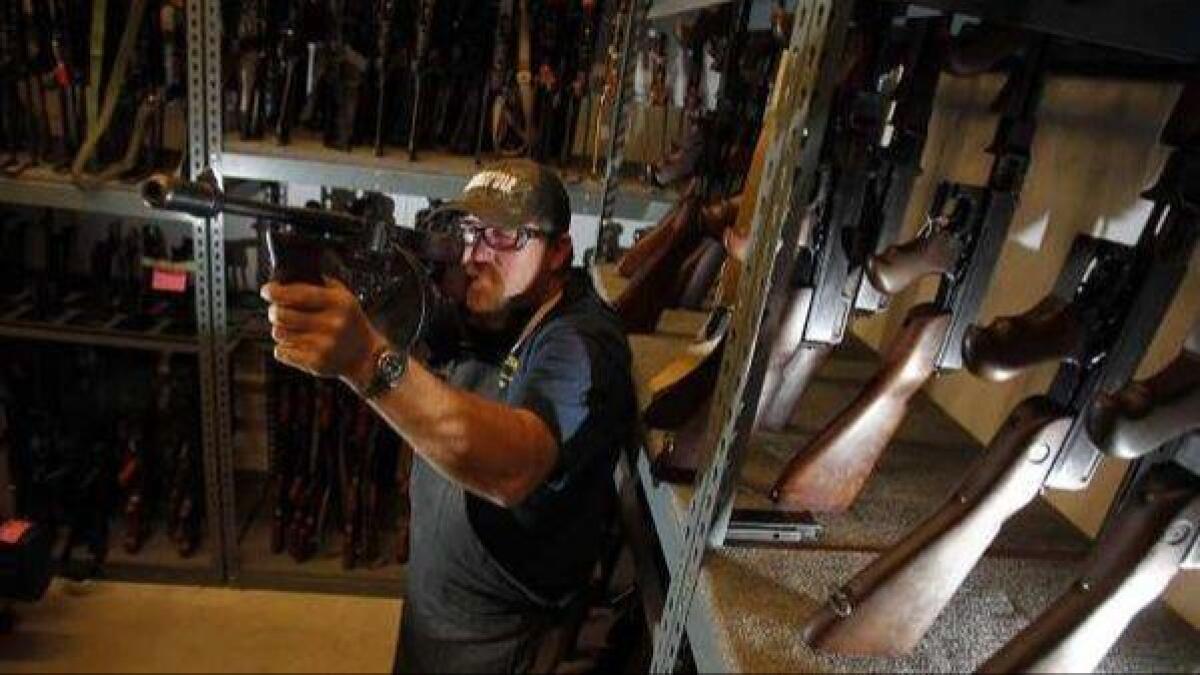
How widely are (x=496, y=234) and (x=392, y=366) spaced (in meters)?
0.39

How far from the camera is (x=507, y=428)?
2.87ft

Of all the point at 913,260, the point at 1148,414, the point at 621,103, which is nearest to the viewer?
the point at 1148,414

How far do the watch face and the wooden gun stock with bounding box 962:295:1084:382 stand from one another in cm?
55

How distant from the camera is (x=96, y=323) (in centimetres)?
179

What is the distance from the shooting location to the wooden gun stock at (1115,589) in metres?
0.49

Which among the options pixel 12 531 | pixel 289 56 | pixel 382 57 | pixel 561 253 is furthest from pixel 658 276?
pixel 12 531

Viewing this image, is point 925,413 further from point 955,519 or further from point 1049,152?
point 955,519

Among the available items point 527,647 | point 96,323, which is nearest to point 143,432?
point 96,323

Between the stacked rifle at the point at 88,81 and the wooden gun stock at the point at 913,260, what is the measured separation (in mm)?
1675

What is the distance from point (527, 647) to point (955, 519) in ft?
2.90

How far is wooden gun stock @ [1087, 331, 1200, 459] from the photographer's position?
46 cm

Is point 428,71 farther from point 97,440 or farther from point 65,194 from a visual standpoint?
point 97,440

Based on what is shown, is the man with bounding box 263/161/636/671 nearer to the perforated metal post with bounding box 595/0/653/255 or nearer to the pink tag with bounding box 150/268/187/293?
the perforated metal post with bounding box 595/0/653/255

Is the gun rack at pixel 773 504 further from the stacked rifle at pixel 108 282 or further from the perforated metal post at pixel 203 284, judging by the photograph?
the stacked rifle at pixel 108 282
